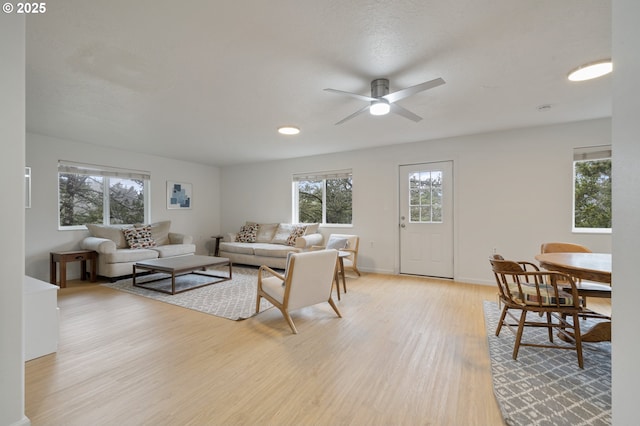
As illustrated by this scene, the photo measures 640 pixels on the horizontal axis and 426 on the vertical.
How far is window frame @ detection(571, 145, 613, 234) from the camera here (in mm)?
3746

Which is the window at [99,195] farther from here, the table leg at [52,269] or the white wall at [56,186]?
the table leg at [52,269]

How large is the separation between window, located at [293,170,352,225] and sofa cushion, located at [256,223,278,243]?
1.75 ft

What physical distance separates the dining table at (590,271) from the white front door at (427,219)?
2.27 m

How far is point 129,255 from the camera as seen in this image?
15.3ft

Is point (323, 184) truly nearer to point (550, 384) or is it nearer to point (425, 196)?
point (425, 196)

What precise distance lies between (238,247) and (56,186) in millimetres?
3074

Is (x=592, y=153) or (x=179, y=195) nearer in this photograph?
(x=592, y=153)

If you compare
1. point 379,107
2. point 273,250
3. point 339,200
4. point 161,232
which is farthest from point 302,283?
point 161,232

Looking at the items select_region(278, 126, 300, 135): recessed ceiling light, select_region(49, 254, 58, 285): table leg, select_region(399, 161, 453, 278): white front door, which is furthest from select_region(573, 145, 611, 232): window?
select_region(49, 254, 58, 285): table leg

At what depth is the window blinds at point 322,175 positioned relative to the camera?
576cm

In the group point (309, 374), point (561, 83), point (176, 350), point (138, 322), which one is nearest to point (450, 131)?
point (561, 83)

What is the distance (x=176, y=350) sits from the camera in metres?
2.30

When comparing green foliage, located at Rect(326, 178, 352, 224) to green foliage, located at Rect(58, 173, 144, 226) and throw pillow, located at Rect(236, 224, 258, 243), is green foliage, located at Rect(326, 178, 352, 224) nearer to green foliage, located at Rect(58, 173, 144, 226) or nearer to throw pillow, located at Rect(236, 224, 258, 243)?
throw pillow, located at Rect(236, 224, 258, 243)

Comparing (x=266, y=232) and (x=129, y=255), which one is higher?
(x=266, y=232)
